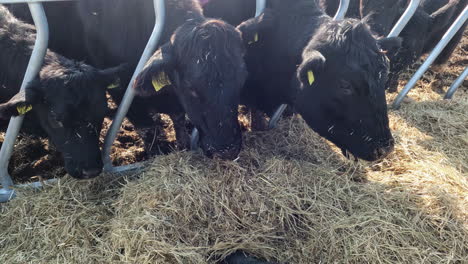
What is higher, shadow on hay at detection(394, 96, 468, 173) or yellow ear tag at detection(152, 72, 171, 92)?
yellow ear tag at detection(152, 72, 171, 92)

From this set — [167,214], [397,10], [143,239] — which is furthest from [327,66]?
[397,10]

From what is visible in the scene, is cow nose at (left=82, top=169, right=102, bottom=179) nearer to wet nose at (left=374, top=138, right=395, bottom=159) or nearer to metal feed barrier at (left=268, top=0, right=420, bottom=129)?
metal feed barrier at (left=268, top=0, right=420, bottom=129)

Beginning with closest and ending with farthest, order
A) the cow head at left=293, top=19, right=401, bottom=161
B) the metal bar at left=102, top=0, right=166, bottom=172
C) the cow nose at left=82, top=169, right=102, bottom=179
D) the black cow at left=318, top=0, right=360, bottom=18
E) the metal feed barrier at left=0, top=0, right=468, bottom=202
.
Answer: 1. the metal feed barrier at left=0, top=0, right=468, bottom=202
2. the metal bar at left=102, top=0, right=166, bottom=172
3. the cow head at left=293, top=19, right=401, bottom=161
4. the cow nose at left=82, top=169, right=102, bottom=179
5. the black cow at left=318, top=0, right=360, bottom=18

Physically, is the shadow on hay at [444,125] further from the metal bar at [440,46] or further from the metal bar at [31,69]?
the metal bar at [31,69]

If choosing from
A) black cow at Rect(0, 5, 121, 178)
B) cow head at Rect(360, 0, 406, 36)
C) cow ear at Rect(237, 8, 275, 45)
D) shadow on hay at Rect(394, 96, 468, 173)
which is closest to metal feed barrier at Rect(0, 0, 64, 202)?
black cow at Rect(0, 5, 121, 178)

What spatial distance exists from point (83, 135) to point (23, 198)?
0.91m

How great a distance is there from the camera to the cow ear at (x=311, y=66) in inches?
116

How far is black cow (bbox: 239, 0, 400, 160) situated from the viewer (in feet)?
10.1

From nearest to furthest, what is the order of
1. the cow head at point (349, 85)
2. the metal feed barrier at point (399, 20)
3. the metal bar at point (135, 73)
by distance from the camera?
the metal bar at point (135, 73) < the cow head at point (349, 85) < the metal feed barrier at point (399, 20)

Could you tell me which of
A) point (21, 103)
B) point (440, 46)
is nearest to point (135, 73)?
point (21, 103)

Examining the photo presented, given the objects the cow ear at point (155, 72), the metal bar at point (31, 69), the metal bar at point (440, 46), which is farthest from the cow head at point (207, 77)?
the metal bar at point (440, 46)

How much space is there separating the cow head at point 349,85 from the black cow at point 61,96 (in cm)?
196

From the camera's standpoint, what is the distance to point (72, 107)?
3012mm

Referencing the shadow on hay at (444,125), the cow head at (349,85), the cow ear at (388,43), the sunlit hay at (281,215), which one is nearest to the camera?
the sunlit hay at (281,215)
